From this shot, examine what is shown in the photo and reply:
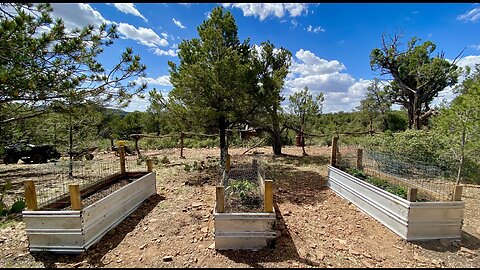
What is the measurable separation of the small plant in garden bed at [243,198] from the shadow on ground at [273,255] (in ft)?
1.97

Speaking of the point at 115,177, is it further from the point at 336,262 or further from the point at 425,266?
the point at 425,266

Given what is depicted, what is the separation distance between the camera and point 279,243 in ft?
10.1

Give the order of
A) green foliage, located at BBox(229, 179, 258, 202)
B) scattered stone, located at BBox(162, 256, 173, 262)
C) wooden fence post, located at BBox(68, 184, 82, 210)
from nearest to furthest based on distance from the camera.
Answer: scattered stone, located at BBox(162, 256, 173, 262) < wooden fence post, located at BBox(68, 184, 82, 210) < green foliage, located at BBox(229, 179, 258, 202)

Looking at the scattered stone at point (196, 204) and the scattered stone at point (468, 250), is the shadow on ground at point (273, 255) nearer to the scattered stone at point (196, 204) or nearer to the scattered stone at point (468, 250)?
the scattered stone at point (196, 204)

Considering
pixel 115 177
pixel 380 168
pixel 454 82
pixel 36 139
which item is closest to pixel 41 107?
pixel 115 177

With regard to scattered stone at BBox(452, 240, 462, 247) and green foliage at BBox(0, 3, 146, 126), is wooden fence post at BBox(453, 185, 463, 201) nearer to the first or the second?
scattered stone at BBox(452, 240, 462, 247)

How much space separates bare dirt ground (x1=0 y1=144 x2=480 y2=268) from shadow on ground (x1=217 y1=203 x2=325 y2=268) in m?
0.01

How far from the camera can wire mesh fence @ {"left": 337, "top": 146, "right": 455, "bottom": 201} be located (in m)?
3.72

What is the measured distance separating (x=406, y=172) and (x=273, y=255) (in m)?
3.43

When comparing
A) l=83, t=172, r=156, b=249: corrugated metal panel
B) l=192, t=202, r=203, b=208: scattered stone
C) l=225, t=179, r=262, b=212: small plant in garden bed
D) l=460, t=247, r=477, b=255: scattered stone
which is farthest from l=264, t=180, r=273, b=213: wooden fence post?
l=460, t=247, r=477, b=255: scattered stone

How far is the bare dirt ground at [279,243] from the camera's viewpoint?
2713 millimetres

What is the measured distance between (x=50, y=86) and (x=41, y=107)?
38.9 inches

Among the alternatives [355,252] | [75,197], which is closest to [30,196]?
[75,197]

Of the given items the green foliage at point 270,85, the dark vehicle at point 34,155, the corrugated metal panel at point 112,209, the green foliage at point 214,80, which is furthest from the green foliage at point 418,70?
the dark vehicle at point 34,155
